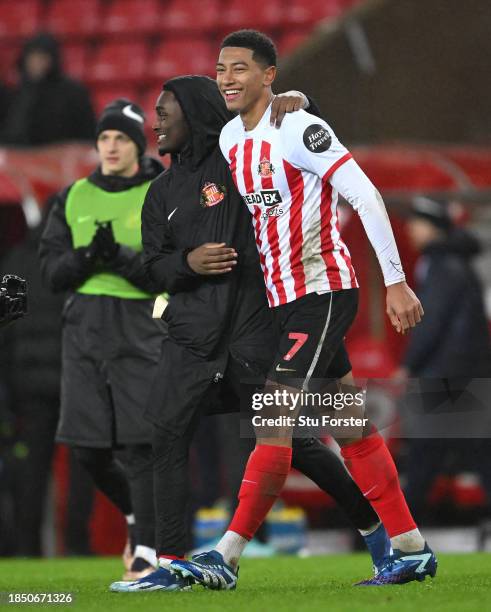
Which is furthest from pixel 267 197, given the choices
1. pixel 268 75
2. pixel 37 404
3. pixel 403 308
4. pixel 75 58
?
pixel 75 58

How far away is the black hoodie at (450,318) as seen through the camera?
857 cm

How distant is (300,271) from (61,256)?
1782 mm

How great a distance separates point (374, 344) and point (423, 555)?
4801mm

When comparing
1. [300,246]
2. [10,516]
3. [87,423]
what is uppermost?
[300,246]

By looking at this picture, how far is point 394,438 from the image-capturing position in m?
9.46

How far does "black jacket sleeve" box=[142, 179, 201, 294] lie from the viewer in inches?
197

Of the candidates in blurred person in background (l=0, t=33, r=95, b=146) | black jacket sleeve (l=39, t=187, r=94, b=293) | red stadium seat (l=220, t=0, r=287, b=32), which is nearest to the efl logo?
black jacket sleeve (l=39, t=187, r=94, b=293)

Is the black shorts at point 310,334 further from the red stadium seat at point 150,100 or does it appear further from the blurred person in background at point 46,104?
the red stadium seat at point 150,100

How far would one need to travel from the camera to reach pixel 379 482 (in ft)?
16.0

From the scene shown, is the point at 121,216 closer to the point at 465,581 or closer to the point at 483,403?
the point at 465,581

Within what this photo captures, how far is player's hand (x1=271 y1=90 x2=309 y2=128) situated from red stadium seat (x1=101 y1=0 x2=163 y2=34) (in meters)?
9.83

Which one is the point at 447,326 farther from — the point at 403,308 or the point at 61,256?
the point at 403,308

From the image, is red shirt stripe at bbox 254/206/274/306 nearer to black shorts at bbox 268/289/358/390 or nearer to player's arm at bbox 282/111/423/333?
black shorts at bbox 268/289/358/390

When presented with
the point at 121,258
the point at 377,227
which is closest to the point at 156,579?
the point at 377,227
